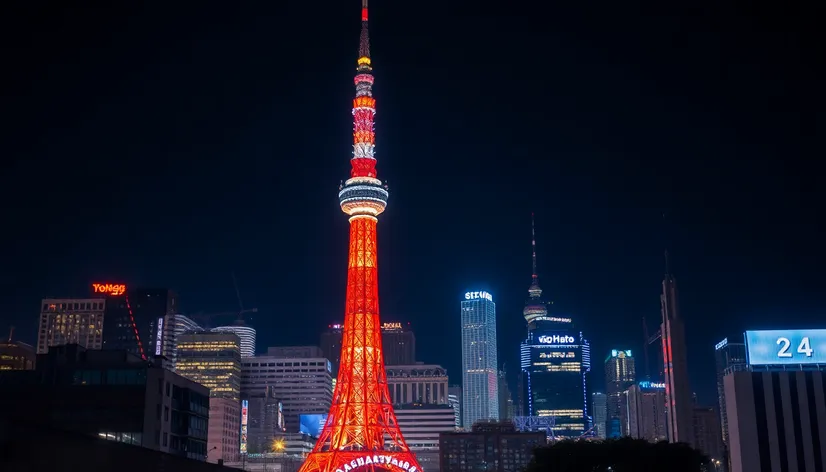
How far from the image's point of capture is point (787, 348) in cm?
7050

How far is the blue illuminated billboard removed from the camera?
70000 mm

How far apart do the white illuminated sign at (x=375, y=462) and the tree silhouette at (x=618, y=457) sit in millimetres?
47704

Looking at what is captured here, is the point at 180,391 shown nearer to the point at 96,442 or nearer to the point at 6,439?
the point at 96,442

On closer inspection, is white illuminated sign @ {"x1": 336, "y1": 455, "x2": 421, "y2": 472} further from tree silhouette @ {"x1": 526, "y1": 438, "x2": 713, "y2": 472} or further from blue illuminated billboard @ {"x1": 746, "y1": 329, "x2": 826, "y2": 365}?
blue illuminated billboard @ {"x1": 746, "y1": 329, "x2": 826, "y2": 365}

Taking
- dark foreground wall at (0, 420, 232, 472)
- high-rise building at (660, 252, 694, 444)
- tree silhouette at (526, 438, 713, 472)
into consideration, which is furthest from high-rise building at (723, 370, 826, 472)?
high-rise building at (660, 252, 694, 444)

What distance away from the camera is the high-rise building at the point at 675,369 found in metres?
126

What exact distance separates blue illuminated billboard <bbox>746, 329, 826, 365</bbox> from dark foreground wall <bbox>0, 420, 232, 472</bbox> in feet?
159

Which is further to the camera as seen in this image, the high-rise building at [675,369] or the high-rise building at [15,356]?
the high-rise building at [15,356]

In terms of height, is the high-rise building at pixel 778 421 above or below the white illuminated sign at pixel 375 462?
above

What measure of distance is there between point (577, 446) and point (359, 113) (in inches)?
2625

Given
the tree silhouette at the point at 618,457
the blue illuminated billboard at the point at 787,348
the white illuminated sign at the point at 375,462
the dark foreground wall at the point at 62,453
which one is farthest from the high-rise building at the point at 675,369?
the dark foreground wall at the point at 62,453

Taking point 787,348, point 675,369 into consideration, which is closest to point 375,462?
point 675,369

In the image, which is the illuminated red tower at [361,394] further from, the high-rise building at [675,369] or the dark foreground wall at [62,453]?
the dark foreground wall at [62,453]

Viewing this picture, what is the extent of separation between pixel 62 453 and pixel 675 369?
112m
